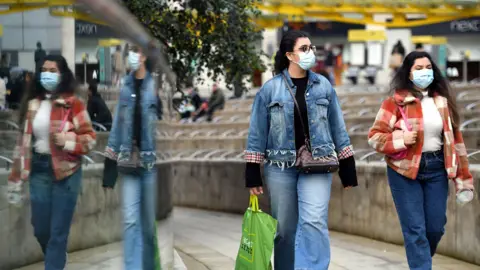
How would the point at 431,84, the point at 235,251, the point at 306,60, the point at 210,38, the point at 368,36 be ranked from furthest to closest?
the point at 368,36 < the point at 210,38 < the point at 235,251 < the point at 431,84 < the point at 306,60

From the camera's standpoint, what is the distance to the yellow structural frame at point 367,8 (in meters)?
39.2

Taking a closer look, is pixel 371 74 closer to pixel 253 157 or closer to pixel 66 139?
pixel 253 157

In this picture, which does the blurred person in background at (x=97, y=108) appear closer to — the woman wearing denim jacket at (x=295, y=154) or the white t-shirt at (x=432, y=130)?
the woman wearing denim jacket at (x=295, y=154)

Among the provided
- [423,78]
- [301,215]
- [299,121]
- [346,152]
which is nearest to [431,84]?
[423,78]

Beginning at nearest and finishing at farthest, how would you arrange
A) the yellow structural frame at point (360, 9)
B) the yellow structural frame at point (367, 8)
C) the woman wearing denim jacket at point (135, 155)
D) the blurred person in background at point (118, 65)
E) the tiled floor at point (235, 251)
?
the blurred person in background at point (118, 65), the woman wearing denim jacket at point (135, 155), the tiled floor at point (235, 251), the yellow structural frame at point (360, 9), the yellow structural frame at point (367, 8)

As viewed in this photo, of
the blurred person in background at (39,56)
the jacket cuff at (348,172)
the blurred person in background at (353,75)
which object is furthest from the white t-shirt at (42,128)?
the blurred person in background at (353,75)

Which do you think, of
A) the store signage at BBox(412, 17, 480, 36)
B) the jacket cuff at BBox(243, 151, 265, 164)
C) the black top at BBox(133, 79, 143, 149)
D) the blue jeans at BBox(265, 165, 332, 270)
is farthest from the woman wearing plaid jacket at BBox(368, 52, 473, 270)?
the store signage at BBox(412, 17, 480, 36)

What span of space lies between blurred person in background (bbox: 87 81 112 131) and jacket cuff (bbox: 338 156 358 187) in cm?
301

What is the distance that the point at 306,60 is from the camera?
6.55 meters

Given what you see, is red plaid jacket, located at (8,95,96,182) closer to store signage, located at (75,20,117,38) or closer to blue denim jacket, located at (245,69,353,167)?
store signage, located at (75,20,117,38)

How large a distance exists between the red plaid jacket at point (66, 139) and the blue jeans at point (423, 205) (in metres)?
3.83

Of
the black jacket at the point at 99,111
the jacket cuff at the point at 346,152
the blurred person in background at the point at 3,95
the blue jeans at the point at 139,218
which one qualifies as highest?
the blurred person in background at the point at 3,95

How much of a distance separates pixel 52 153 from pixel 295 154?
3366 mm

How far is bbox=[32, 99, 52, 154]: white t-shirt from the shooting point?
10.0 feet
